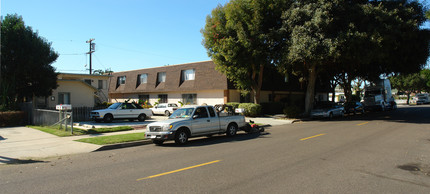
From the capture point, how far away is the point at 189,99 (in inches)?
1204

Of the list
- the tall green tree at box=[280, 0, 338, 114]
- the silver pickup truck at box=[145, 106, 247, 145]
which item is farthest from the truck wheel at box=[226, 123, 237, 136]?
the tall green tree at box=[280, 0, 338, 114]

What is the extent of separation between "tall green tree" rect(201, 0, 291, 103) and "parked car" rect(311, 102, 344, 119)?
242 inches

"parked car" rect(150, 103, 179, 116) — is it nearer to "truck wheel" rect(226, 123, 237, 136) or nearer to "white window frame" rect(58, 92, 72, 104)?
"white window frame" rect(58, 92, 72, 104)

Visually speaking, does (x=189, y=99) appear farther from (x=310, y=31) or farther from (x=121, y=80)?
(x=310, y=31)

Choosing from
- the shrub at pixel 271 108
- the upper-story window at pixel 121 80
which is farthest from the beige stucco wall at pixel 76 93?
the shrub at pixel 271 108

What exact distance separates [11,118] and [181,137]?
13.7 m

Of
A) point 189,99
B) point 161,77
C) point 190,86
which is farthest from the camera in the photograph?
point 161,77

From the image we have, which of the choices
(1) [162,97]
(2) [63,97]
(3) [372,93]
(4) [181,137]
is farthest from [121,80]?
(3) [372,93]

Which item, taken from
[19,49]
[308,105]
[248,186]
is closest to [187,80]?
[308,105]

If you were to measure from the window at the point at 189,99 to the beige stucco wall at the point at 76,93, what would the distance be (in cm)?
987

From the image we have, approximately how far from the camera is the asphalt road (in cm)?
530

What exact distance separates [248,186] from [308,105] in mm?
22272

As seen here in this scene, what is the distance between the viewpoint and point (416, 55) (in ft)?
80.6

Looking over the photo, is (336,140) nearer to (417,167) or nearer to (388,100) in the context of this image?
(417,167)
